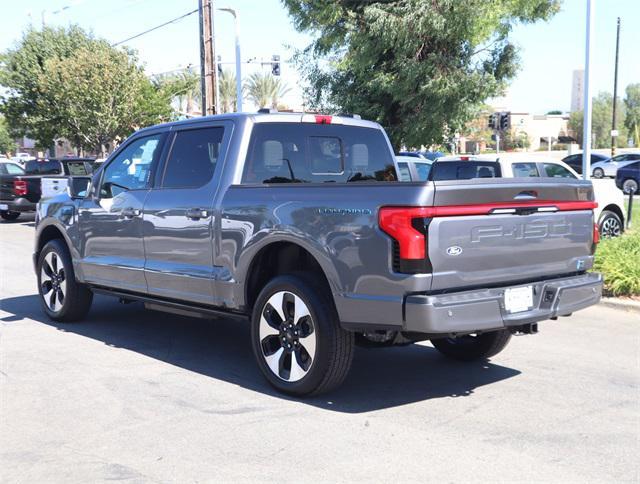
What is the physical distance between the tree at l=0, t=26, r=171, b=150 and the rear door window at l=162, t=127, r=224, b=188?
25.3 meters

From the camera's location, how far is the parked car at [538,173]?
10953 mm

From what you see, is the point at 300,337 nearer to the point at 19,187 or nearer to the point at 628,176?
the point at 19,187

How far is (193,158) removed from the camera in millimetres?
6090

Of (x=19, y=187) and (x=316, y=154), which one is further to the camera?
(x=19, y=187)

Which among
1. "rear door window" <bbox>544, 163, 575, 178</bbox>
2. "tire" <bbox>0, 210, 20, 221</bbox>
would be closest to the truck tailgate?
"rear door window" <bbox>544, 163, 575, 178</bbox>

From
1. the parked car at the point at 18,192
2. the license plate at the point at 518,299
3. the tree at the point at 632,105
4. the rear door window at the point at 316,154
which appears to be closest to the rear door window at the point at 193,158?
the rear door window at the point at 316,154

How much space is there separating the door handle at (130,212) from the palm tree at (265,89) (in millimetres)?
48615

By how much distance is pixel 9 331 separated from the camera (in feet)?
24.0

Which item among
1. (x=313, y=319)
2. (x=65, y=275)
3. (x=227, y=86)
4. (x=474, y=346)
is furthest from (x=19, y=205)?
(x=227, y=86)

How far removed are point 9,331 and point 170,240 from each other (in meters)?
2.50

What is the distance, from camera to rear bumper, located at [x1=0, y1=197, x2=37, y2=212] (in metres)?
19.9

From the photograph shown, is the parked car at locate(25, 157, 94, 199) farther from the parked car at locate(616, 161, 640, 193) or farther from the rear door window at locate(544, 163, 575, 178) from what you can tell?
the parked car at locate(616, 161, 640, 193)

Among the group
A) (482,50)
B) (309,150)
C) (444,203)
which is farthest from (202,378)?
(482,50)

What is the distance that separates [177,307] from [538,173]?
7417mm
